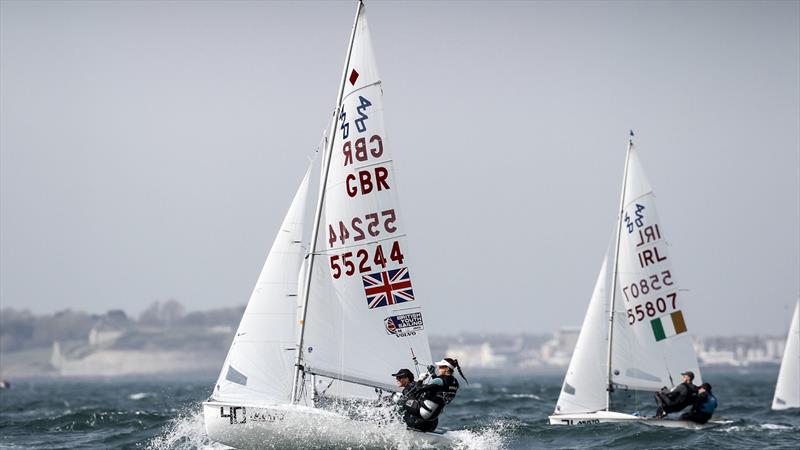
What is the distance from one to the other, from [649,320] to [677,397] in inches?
216

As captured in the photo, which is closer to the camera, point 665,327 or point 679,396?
point 679,396

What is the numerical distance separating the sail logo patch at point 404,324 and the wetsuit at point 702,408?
9.68 metres

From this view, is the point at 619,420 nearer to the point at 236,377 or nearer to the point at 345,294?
the point at 345,294

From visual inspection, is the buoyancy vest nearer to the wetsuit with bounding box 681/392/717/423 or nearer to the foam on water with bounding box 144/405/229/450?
the wetsuit with bounding box 681/392/717/423

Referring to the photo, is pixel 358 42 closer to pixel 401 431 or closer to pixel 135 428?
pixel 401 431

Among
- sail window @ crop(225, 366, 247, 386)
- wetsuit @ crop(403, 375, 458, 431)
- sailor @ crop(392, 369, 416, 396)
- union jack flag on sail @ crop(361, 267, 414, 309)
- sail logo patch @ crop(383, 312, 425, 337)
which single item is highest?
union jack flag on sail @ crop(361, 267, 414, 309)

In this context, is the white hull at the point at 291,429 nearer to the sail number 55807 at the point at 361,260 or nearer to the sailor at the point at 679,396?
the sail number 55807 at the point at 361,260

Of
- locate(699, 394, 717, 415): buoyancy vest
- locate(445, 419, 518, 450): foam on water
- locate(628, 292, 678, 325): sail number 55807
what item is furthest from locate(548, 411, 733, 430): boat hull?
locate(445, 419, 518, 450): foam on water

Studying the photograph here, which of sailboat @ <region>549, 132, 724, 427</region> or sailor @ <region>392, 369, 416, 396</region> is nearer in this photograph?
sailor @ <region>392, 369, 416, 396</region>

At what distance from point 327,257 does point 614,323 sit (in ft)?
45.3

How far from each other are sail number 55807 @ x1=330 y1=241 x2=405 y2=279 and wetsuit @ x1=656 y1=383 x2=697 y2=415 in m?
9.10

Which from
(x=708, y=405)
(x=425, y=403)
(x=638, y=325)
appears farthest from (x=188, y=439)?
(x=638, y=325)

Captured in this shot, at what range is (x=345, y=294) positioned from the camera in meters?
21.9

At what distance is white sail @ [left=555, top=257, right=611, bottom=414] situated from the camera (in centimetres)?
3284
